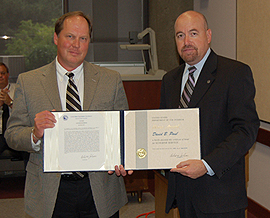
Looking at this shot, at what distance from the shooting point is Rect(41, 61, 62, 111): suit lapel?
1.66 m

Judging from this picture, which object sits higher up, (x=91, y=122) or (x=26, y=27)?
(x=26, y=27)

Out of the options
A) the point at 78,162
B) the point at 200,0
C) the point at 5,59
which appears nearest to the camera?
the point at 78,162

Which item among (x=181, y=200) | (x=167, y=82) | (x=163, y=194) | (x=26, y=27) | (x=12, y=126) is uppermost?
(x=26, y=27)

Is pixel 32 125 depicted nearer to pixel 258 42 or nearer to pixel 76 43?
pixel 76 43

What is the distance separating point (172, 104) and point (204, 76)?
0.25m

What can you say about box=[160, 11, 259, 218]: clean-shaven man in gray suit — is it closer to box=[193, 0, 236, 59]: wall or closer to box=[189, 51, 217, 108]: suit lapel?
box=[189, 51, 217, 108]: suit lapel

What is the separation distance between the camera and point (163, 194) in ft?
8.87

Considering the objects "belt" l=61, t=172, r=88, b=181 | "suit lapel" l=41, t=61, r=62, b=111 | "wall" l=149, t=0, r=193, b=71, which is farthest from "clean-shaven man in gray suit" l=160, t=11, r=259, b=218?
"wall" l=149, t=0, r=193, b=71

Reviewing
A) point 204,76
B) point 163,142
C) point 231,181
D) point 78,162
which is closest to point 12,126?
point 78,162

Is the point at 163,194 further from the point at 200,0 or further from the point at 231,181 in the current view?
the point at 200,0

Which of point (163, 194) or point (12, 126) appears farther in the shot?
point (163, 194)

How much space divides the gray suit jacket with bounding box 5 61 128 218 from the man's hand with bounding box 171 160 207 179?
16.5 inches

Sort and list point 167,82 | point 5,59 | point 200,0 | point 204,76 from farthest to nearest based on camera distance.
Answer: point 5,59, point 200,0, point 167,82, point 204,76

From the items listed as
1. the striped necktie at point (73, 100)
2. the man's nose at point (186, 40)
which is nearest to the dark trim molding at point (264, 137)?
the man's nose at point (186, 40)
